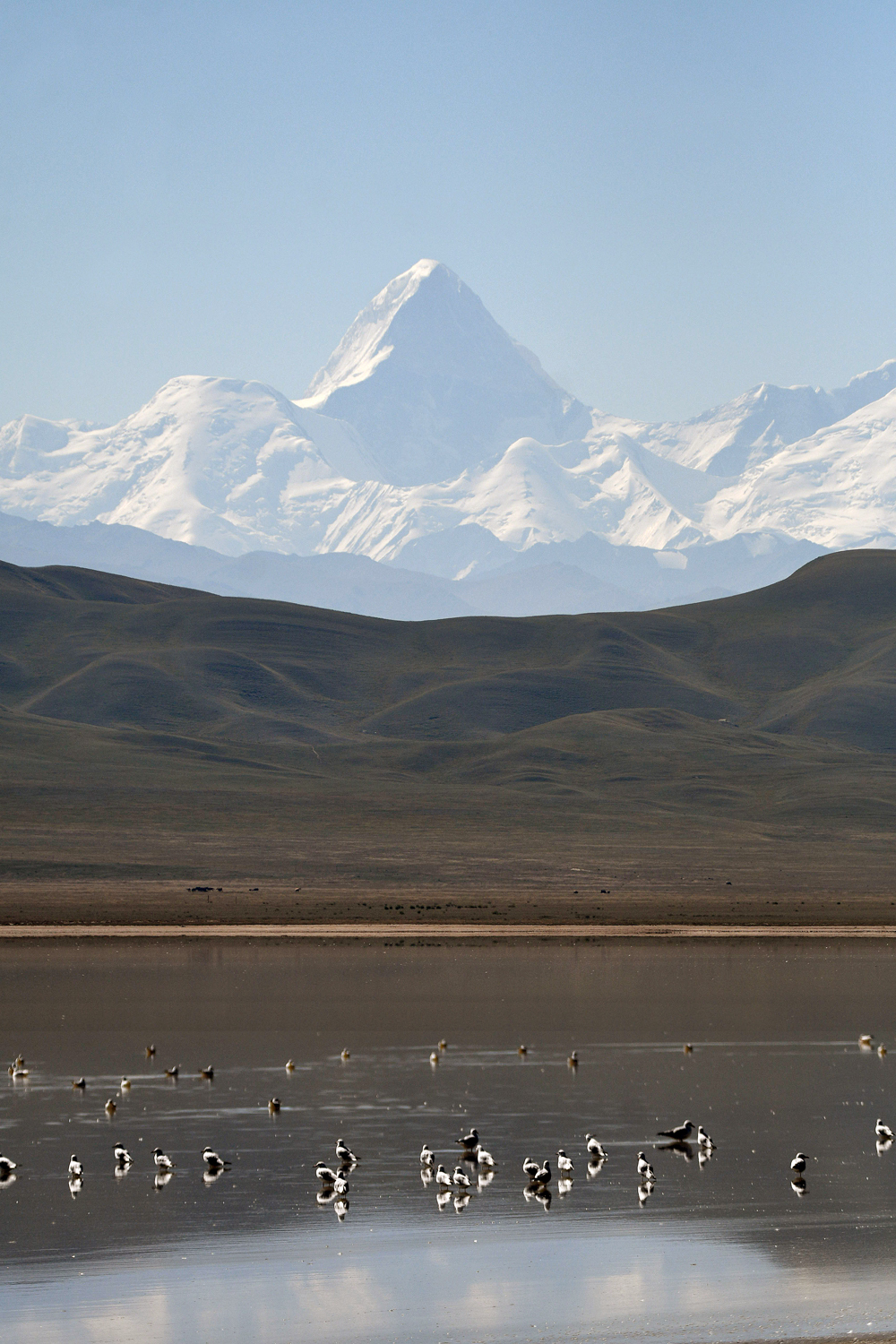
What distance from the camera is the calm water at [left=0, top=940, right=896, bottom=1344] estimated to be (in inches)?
691

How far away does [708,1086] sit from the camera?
3092 centimetres

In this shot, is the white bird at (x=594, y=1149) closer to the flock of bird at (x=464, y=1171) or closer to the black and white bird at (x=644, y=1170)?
the flock of bird at (x=464, y=1171)

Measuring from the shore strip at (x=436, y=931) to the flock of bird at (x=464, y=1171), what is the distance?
33182 mm

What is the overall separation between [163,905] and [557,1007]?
29205mm

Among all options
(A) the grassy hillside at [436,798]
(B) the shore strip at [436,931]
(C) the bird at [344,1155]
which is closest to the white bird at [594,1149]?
(C) the bird at [344,1155]

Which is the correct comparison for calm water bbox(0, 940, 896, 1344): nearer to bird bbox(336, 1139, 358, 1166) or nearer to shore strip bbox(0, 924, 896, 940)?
bird bbox(336, 1139, 358, 1166)

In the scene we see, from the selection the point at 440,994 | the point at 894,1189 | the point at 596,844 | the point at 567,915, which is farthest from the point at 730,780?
the point at 894,1189

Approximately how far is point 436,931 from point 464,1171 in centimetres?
3738

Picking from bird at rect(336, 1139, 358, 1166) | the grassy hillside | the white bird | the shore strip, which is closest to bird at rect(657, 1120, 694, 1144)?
the white bird

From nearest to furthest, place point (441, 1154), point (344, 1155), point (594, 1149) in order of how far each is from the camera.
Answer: point (344, 1155), point (594, 1149), point (441, 1154)

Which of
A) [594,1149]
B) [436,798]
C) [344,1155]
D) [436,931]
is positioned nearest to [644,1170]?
[594,1149]

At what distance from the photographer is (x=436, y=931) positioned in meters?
61.3

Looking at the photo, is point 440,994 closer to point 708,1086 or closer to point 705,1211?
point 708,1086

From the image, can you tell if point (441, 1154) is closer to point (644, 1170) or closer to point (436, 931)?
point (644, 1170)
